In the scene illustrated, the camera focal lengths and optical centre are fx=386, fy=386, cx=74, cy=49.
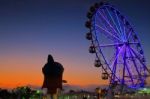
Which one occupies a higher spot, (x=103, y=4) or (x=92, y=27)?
(x=103, y=4)

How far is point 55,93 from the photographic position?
93.1 ft

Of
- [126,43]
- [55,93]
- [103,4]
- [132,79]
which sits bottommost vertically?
[55,93]

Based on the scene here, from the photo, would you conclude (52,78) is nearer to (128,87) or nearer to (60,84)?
(60,84)

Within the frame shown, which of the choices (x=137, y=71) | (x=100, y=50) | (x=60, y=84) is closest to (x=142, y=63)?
(x=137, y=71)

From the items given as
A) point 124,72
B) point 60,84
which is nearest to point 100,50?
point 124,72

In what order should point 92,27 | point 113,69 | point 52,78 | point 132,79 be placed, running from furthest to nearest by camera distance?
point 132,79 < point 113,69 < point 92,27 < point 52,78

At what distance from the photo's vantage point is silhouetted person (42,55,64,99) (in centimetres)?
2827

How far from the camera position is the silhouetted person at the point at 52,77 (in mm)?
28266

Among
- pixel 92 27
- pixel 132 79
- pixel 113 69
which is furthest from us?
pixel 132 79

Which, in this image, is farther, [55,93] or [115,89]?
[115,89]

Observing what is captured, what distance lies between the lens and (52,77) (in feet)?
93.0

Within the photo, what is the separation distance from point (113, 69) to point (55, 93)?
38.5 meters

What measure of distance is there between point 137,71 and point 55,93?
45.9m

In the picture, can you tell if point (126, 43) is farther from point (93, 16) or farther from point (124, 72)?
point (93, 16)
